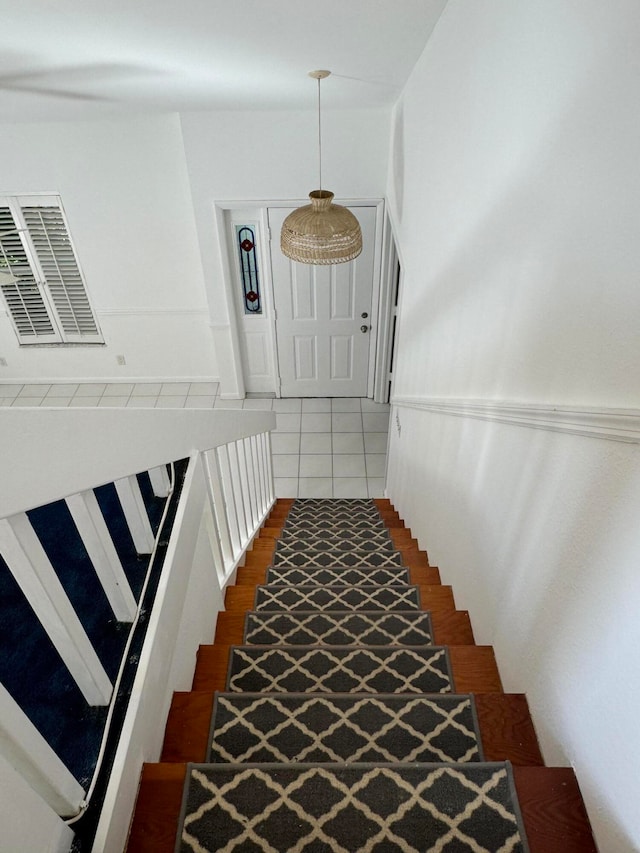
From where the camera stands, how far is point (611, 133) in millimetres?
945

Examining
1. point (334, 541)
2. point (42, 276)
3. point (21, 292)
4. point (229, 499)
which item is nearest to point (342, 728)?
point (229, 499)

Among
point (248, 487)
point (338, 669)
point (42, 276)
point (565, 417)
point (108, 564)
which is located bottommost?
point (248, 487)

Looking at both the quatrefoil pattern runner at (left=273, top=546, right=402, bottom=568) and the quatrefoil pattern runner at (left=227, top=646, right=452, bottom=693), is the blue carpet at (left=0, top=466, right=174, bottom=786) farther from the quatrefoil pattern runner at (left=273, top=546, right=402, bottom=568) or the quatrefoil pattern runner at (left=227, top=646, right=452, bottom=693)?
the quatrefoil pattern runner at (left=273, top=546, right=402, bottom=568)

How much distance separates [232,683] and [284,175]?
405 centimetres

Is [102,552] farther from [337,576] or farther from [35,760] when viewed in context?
[337,576]

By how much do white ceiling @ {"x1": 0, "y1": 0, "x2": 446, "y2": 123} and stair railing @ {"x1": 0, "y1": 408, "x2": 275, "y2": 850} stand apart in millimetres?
1582

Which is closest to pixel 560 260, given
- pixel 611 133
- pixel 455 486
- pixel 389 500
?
pixel 611 133

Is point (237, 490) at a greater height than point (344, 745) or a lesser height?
lesser

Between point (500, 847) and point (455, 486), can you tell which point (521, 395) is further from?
point (500, 847)

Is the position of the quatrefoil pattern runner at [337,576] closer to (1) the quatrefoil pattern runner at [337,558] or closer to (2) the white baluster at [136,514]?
(1) the quatrefoil pattern runner at [337,558]

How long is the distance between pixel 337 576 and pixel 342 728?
1.13 metres

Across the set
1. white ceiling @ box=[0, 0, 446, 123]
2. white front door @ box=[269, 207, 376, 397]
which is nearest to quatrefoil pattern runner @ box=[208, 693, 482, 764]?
white ceiling @ box=[0, 0, 446, 123]

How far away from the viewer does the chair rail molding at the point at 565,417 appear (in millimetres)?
901

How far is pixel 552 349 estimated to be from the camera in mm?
1247
